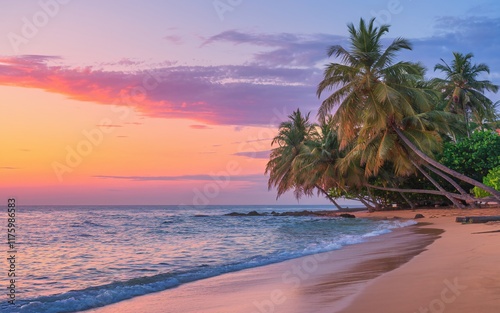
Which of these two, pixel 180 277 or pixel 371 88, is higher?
pixel 371 88

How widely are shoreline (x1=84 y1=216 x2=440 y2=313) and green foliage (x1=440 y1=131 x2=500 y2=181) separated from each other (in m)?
28.5

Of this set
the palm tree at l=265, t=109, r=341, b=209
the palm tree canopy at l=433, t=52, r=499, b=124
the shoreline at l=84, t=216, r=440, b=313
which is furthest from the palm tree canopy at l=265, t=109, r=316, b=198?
the shoreline at l=84, t=216, r=440, b=313

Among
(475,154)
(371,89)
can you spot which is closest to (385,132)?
(371,89)

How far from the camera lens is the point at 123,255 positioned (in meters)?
16.8

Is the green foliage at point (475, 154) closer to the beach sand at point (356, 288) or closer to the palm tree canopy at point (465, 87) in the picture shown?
the palm tree canopy at point (465, 87)

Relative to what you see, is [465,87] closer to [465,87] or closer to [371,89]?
[465,87]

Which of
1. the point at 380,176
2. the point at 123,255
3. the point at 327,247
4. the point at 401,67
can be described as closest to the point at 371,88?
the point at 401,67

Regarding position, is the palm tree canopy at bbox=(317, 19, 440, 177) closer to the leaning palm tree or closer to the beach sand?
the leaning palm tree

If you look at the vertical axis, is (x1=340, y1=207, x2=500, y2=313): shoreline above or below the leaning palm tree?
below

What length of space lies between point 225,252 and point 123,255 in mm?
3544

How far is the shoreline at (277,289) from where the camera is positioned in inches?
289

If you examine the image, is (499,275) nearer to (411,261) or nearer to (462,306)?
(462,306)

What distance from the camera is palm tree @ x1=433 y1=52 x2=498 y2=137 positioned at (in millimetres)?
44188

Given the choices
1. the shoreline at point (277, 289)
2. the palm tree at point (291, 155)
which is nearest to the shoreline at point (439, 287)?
the shoreline at point (277, 289)
